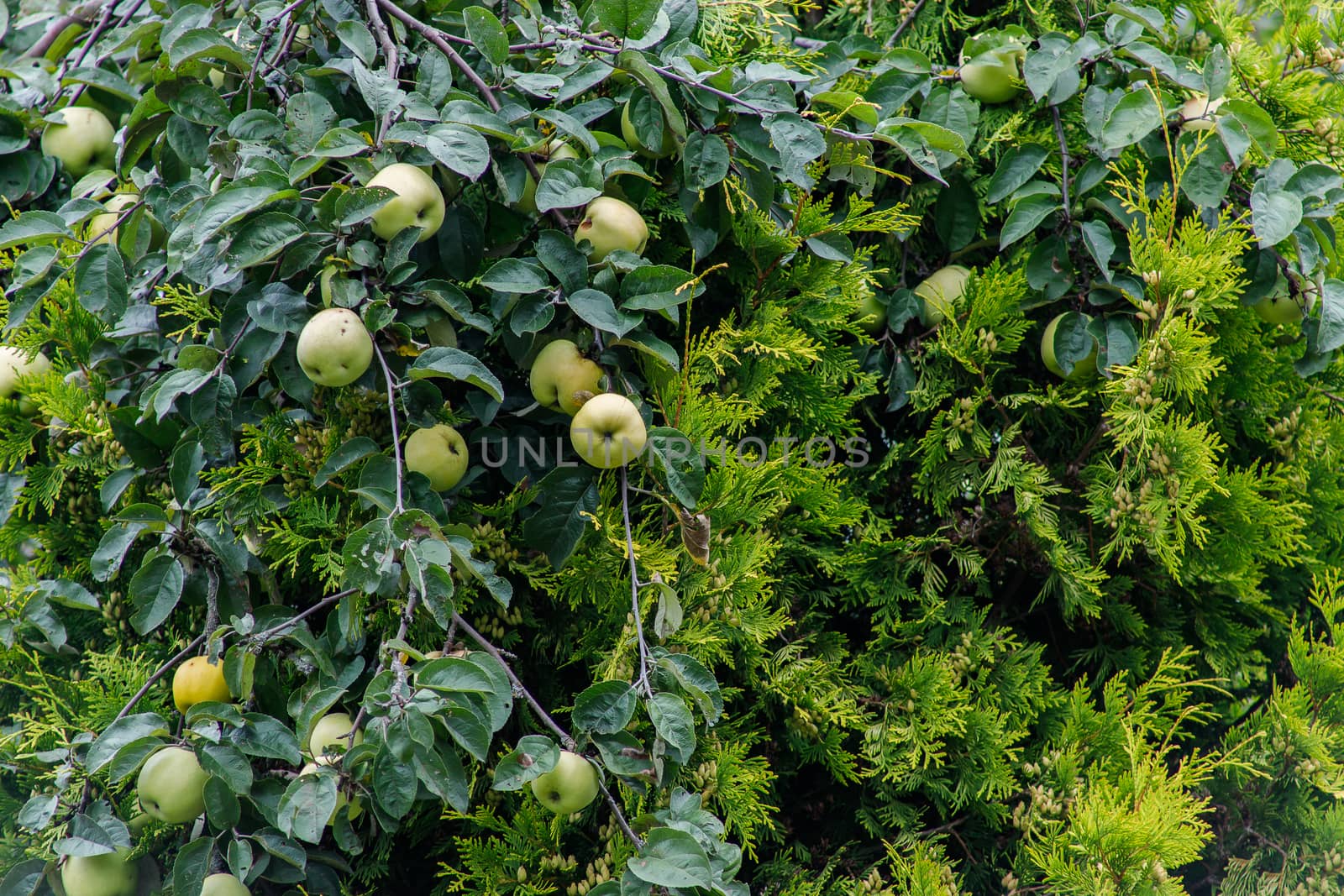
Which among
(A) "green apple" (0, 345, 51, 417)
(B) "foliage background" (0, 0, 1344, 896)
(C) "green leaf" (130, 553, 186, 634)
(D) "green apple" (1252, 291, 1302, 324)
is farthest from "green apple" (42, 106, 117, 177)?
(D) "green apple" (1252, 291, 1302, 324)

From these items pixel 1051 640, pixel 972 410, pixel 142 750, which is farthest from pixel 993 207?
pixel 142 750

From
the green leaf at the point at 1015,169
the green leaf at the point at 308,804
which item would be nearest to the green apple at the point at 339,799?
the green leaf at the point at 308,804

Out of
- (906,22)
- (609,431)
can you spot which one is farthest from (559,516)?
(906,22)

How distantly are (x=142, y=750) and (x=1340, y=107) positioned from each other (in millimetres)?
1667

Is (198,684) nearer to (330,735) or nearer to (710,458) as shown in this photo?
(330,735)

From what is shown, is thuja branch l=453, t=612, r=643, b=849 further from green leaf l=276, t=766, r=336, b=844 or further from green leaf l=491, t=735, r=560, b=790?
green leaf l=276, t=766, r=336, b=844

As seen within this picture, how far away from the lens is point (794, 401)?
120cm

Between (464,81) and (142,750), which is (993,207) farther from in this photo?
(142,750)

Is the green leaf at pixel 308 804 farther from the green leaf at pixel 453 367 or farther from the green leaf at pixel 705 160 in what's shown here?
the green leaf at pixel 705 160

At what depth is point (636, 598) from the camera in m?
0.95

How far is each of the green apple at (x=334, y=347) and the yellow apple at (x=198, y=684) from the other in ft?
1.19

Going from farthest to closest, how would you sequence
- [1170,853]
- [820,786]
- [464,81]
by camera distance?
[820,786] → [464,81] → [1170,853]

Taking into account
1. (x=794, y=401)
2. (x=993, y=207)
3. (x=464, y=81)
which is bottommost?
(x=794, y=401)

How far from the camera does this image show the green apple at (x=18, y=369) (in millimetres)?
1276
